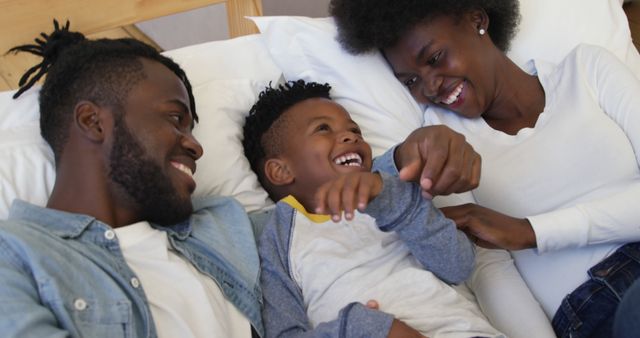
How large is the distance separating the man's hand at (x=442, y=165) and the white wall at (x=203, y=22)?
158 cm

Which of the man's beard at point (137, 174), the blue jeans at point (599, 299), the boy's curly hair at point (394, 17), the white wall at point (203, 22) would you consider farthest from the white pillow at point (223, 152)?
the white wall at point (203, 22)

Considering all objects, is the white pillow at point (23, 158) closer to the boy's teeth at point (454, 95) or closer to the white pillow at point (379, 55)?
the white pillow at point (379, 55)

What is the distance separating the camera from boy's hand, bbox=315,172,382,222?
75cm

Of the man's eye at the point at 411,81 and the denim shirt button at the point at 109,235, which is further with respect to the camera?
the man's eye at the point at 411,81

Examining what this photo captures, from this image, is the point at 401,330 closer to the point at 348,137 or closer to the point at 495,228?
the point at 495,228

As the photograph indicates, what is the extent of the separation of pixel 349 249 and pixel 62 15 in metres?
0.86

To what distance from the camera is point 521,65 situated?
1.52 meters

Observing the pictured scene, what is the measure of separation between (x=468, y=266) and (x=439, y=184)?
20cm

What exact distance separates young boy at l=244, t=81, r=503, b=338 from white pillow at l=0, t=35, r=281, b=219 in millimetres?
89

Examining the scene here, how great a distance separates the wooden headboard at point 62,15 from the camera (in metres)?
1.18

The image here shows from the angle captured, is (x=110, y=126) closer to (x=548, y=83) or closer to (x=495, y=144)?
(x=495, y=144)

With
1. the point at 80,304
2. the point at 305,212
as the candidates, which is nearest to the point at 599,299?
the point at 305,212

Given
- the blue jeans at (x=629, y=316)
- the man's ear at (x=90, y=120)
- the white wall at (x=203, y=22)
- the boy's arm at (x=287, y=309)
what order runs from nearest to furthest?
the blue jeans at (x=629, y=316) → the boy's arm at (x=287, y=309) → the man's ear at (x=90, y=120) → the white wall at (x=203, y=22)

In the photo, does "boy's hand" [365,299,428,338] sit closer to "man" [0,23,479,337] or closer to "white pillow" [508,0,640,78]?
"man" [0,23,479,337]
